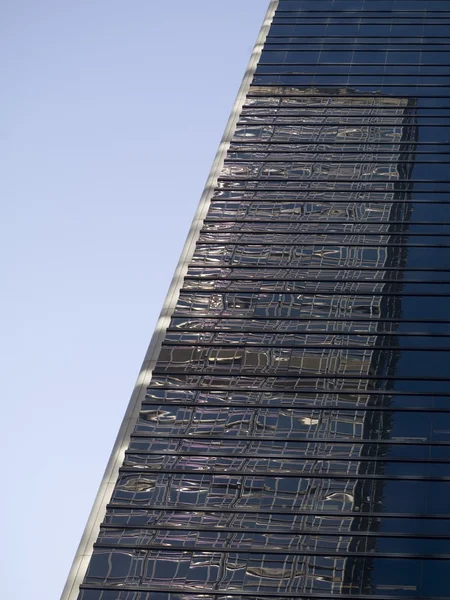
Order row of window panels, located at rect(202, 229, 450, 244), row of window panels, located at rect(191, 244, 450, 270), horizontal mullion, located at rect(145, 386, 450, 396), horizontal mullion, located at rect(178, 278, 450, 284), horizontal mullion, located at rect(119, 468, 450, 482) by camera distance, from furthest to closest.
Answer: row of window panels, located at rect(202, 229, 450, 244), row of window panels, located at rect(191, 244, 450, 270), horizontal mullion, located at rect(178, 278, 450, 284), horizontal mullion, located at rect(145, 386, 450, 396), horizontal mullion, located at rect(119, 468, 450, 482)

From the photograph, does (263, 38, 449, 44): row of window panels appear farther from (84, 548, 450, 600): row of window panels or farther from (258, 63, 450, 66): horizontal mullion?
(84, 548, 450, 600): row of window panels

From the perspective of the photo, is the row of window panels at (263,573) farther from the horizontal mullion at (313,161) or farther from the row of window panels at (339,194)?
the horizontal mullion at (313,161)

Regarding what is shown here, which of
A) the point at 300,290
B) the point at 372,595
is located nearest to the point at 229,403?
the point at 300,290

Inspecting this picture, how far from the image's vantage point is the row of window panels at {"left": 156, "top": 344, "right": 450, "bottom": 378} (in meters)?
65.8

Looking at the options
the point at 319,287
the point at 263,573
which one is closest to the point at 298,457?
the point at 263,573

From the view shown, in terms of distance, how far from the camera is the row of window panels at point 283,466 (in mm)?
59312

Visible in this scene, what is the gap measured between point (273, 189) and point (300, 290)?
38.8 feet

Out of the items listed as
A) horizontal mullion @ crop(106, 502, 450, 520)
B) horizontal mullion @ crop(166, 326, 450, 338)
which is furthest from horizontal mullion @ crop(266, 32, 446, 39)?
horizontal mullion @ crop(106, 502, 450, 520)

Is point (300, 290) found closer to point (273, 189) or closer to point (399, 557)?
point (273, 189)

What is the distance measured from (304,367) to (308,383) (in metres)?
1.49

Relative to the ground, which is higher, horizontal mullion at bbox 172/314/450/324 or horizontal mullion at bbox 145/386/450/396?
horizontal mullion at bbox 172/314/450/324

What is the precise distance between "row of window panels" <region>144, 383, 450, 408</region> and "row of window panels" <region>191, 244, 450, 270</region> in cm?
775

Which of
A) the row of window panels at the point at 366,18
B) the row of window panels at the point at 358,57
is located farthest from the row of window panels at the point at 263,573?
the row of window panels at the point at 366,18

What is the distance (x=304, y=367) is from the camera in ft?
221
